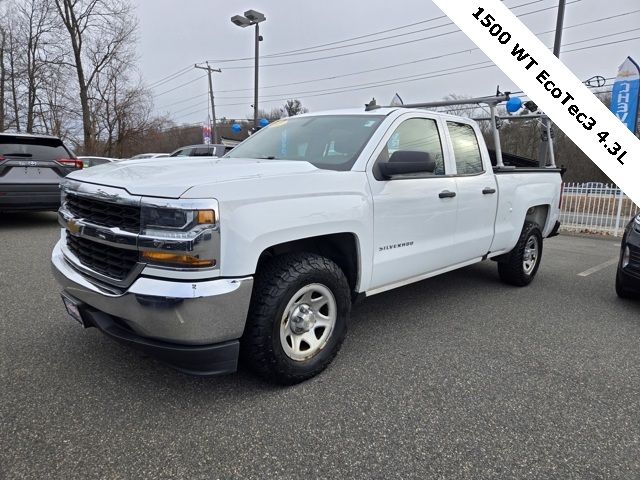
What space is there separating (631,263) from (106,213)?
4922 mm

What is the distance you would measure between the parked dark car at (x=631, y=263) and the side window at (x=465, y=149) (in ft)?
5.87

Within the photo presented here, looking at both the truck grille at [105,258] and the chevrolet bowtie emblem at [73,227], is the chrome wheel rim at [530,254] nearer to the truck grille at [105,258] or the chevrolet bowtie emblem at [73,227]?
the truck grille at [105,258]

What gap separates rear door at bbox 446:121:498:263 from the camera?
13.5 ft

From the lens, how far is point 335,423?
2498mm

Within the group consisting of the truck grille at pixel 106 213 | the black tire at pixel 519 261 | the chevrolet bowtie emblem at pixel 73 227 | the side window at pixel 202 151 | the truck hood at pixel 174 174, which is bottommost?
the black tire at pixel 519 261

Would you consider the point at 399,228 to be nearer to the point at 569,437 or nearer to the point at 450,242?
the point at 450,242

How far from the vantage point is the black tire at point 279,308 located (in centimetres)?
257

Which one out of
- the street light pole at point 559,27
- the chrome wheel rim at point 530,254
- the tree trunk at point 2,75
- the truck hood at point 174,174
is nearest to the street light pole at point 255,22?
the street light pole at point 559,27

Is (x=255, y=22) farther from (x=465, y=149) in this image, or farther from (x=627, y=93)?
(x=465, y=149)

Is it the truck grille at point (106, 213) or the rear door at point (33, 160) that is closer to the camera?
the truck grille at point (106, 213)

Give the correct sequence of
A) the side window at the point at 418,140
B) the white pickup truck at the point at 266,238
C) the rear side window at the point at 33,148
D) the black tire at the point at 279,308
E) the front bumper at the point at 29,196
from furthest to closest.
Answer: the rear side window at the point at 33,148 < the front bumper at the point at 29,196 < the side window at the point at 418,140 < the black tire at the point at 279,308 < the white pickup truck at the point at 266,238

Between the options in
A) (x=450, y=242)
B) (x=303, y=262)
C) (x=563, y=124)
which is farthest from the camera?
(x=563, y=124)

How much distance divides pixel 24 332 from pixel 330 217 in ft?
8.63

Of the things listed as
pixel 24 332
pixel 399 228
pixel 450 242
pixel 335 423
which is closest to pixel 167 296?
pixel 335 423
